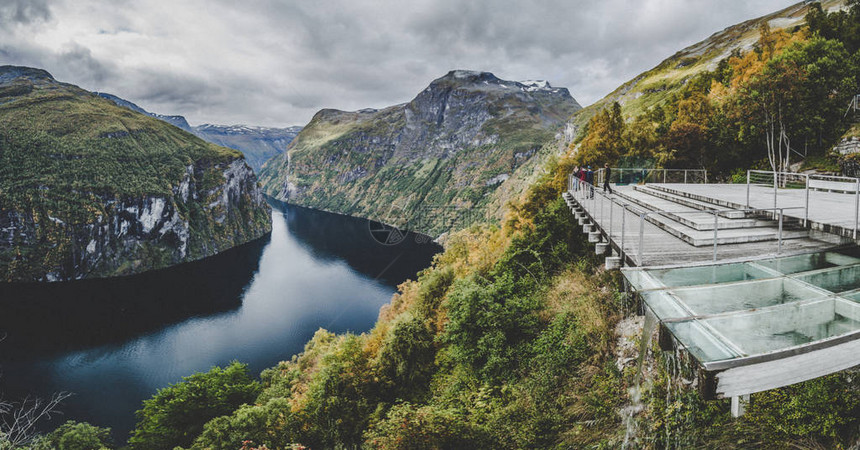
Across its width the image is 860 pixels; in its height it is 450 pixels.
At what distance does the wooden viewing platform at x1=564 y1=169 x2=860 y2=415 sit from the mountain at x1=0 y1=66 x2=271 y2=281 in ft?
461

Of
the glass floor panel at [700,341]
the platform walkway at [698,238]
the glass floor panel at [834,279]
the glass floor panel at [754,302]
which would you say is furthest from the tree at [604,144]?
the glass floor panel at [700,341]

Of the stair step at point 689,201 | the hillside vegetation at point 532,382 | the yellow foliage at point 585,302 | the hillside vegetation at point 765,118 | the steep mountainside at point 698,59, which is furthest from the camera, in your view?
the steep mountainside at point 698,59

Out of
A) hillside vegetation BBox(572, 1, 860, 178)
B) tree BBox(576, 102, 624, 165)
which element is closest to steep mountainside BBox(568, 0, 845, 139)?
hillside vegetation BBox(572, 1, 860, 178)

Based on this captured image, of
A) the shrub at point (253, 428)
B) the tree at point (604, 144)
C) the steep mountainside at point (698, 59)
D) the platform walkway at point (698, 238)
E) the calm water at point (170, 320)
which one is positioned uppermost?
the steep mountainside at point (698, 59)

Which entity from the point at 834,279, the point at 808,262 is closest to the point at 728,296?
the point at 834,279

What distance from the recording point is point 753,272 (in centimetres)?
634

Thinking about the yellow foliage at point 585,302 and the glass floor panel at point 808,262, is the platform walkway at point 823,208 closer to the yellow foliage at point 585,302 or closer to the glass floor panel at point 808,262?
the glass floor panel at point 808,262

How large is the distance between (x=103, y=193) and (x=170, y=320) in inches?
3432

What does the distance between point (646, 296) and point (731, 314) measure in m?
1.02

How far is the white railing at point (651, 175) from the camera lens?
26.7 metres

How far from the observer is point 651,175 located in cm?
2698

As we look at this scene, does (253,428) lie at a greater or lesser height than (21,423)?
greater

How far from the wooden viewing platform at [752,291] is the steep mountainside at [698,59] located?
7013cm

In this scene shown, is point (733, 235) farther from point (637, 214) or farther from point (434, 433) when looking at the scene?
point (434, 433)
